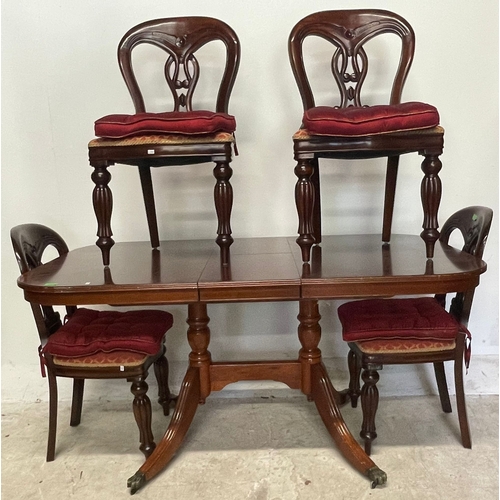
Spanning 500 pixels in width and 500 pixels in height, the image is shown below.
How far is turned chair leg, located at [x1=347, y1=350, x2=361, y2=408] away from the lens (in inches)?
71.9

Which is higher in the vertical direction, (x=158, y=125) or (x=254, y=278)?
(x=158, y=125)

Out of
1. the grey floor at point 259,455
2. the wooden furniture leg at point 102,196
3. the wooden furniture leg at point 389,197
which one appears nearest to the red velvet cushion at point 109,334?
the wooden furniture leg at point 102,196

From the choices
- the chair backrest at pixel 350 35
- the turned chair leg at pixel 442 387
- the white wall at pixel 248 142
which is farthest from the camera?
the white wall at pixel 248 142

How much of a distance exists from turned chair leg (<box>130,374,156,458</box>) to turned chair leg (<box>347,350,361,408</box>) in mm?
832

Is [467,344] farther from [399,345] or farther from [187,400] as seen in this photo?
[187,400]

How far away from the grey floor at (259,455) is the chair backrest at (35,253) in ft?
1.60

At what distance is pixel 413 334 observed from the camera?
1.44 m

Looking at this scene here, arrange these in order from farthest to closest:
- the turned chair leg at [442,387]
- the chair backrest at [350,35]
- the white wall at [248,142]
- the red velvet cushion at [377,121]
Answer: the white wall at [248,142]
the turned chair leg at [442,387]
the chair backrest at [350,35]
the red velvet cushion at [377,121]

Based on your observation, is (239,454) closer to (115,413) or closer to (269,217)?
(115,413)

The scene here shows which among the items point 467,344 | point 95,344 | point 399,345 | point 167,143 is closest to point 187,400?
point 95,344

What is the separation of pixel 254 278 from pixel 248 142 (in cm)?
84

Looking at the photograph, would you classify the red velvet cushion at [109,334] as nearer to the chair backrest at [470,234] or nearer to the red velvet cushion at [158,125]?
the red velvet cushion at [158,125]

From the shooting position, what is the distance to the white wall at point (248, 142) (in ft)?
6.14

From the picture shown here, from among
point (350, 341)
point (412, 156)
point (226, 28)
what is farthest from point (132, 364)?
point (412, 156)
